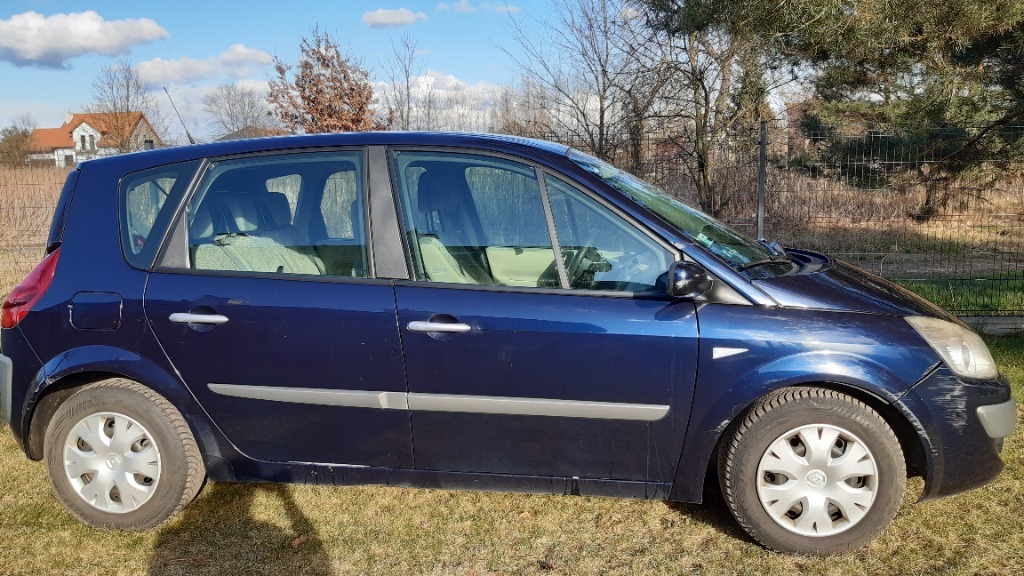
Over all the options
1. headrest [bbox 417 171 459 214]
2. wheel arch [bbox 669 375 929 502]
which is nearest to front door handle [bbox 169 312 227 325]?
headrest [bbox 417 171 459 214]

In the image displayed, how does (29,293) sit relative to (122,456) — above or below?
above

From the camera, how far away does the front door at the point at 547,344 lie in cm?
301

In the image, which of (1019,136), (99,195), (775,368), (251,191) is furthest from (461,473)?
(1019,136)

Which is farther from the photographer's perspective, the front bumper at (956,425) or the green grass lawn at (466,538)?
the green grass lawn at (466,538)

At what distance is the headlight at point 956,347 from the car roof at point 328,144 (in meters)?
1.68

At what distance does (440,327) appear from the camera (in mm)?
3084

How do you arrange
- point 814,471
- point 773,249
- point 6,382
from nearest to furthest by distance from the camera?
point 814,471, point 6,382, point 773,249

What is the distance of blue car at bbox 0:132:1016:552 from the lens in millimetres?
2998

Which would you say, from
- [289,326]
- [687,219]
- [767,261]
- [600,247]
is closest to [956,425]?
[767,261]

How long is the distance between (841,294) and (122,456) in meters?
3.22

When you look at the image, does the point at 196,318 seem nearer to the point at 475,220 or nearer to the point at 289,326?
the point at 289,326

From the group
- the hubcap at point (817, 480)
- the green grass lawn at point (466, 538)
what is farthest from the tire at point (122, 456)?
the hubcap at point (817, 480)

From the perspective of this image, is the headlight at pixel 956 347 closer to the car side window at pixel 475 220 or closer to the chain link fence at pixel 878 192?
the car side window at pixel 475 220

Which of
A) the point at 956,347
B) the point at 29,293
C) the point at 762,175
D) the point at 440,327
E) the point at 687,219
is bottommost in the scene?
the point at 956,347
